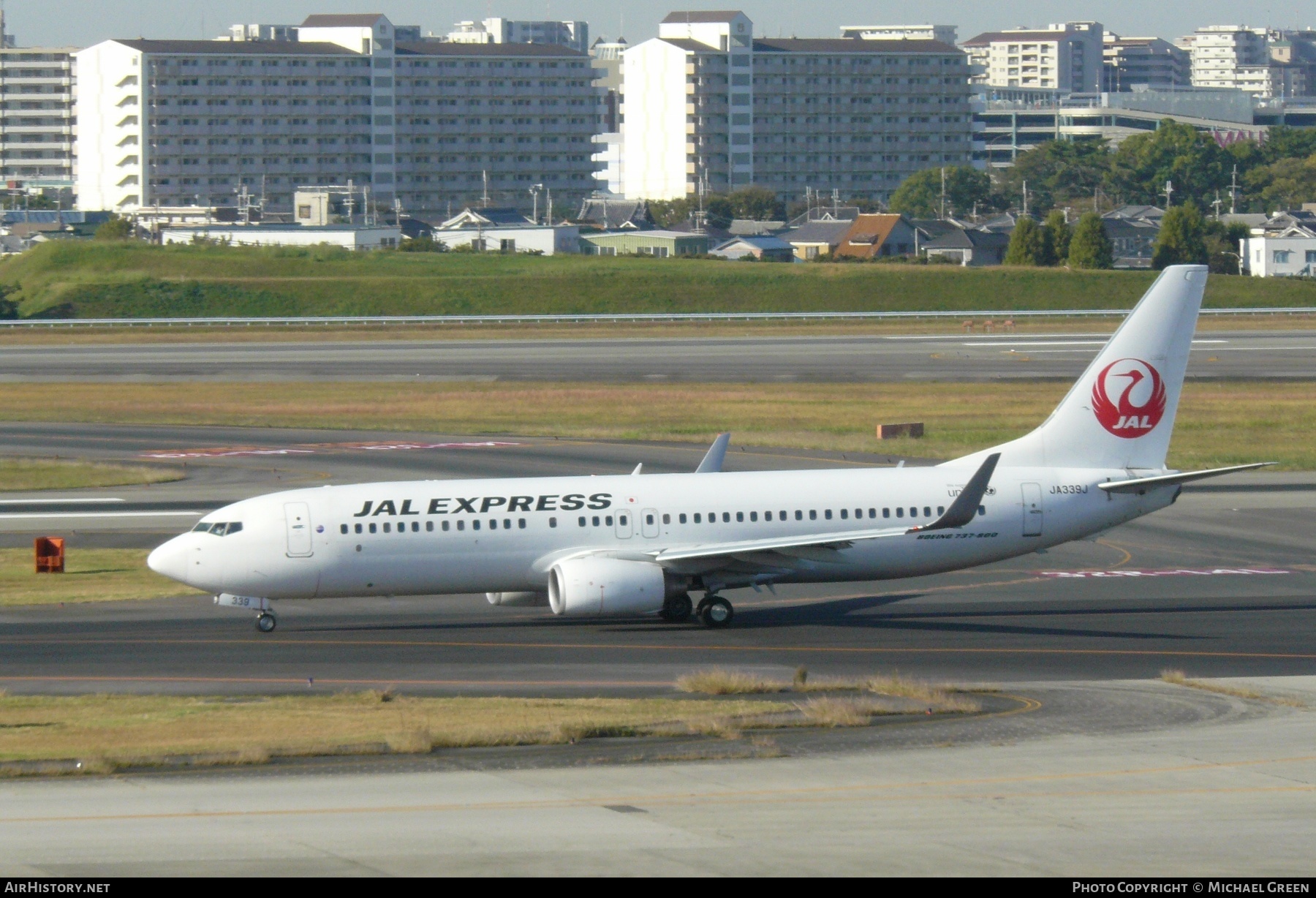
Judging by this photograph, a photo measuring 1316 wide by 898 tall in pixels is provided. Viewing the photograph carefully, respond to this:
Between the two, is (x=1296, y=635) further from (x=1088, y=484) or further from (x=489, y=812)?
(x=489, y=812)

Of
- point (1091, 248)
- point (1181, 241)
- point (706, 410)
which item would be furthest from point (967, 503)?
point (1181, 241)

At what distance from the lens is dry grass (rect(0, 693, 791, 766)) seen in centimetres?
2575

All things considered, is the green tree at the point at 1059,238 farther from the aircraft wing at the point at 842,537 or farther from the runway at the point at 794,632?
the aircraft wing at the point at 842,537

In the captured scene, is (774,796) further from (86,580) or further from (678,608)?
(86,580)

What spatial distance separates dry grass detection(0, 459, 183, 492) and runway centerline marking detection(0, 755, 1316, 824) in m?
43.8

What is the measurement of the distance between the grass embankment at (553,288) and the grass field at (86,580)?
108m

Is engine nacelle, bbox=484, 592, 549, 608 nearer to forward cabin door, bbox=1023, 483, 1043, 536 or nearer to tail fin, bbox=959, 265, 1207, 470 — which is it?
tail fin, bbox=959, 265, 1207, 470

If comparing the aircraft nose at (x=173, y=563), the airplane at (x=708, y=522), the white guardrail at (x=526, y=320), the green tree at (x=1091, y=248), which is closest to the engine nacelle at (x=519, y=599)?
the airplane at (x=708, y=522)

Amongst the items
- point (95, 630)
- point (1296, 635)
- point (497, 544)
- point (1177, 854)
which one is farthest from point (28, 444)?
point (1177, 854)

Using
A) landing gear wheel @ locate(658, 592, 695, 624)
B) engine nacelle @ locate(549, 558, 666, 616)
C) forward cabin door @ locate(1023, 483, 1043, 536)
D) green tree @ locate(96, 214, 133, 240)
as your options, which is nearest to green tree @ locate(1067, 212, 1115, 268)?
green tree @ locate(96, 214, 133, 240)

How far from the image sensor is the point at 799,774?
23969mm

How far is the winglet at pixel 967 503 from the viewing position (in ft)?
119

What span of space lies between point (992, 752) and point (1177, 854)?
615 cm

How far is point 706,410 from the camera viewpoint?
3179 inches
